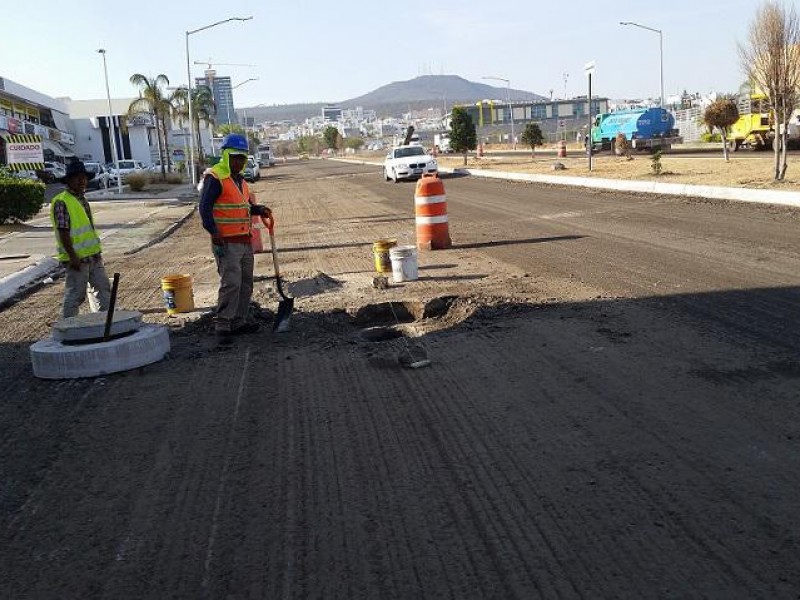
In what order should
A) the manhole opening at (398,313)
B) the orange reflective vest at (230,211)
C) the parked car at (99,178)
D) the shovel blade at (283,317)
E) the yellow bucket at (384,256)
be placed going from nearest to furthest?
1. the orange reflective vest at (230,211)
2. the shovel blade at (283,317)
3. the manhole opening at (398,313)
4. the yellow bucket at (384,256)
5. the parked car at (99,178)

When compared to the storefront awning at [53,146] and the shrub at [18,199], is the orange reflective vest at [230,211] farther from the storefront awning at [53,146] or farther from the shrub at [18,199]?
the storefront awning at [53,146]

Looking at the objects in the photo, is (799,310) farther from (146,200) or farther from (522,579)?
(146,200)

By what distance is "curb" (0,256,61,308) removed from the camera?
40.7 feet

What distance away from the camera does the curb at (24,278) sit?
40.7 ft

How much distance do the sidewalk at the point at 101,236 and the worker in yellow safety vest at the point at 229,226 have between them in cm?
505

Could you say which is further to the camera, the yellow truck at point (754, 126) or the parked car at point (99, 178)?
the parked car at point (99, 178)

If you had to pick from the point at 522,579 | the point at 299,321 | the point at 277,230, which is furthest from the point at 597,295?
the point at 277,230

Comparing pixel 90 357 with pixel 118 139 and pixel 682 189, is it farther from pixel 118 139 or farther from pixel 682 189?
pixel 118 139

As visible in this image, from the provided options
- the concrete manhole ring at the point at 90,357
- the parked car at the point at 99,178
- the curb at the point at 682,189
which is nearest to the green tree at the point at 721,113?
the curb at the point at 682,189

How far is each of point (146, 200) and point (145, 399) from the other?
117 feet

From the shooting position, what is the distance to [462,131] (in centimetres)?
5294

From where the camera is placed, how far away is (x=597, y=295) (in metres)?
9.08

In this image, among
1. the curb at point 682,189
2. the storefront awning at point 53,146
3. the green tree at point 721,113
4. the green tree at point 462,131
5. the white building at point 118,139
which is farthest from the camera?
the white building at point 118,139

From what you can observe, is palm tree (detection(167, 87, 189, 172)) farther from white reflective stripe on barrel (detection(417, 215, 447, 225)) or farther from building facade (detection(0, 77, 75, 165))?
white reflective stripe on barrel (detection(417, 215, 447, 225))
